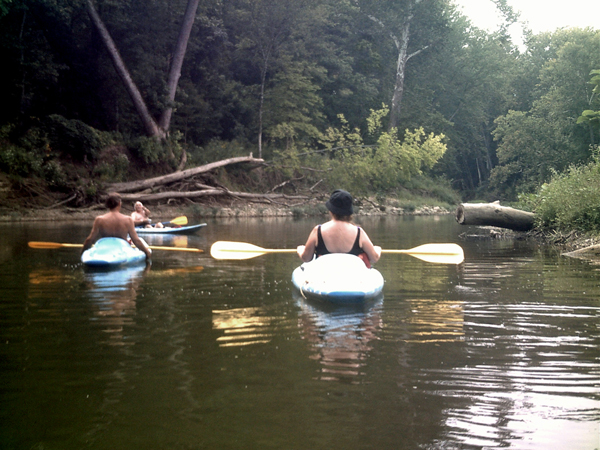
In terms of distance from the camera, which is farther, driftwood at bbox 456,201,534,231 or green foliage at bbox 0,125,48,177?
green foliage at bbox 0,125,48,177

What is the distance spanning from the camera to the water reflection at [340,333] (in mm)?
4254

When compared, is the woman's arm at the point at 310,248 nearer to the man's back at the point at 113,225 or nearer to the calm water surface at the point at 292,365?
the calm water surface at the point at 292,365

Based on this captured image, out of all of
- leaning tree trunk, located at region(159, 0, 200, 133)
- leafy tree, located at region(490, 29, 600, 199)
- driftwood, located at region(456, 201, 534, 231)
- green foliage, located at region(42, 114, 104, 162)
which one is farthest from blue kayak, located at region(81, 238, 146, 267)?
leafy tree, located at region(490, 29, 600, 199)

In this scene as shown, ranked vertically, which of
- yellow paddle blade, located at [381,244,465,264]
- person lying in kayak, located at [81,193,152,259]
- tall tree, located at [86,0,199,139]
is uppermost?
tall tree, located at [86,0,199,139]

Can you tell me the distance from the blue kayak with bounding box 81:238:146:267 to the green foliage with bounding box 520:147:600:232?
931 centimetres

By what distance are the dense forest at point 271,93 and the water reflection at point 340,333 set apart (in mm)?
11668

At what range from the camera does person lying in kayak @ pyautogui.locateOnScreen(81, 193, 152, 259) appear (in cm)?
934

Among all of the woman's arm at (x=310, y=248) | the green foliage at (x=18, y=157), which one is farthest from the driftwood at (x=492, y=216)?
the green foliage at (x=18, y=157)

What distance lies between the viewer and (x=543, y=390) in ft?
12.5

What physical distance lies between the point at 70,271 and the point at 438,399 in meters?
6.94

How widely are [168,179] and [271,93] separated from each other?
9914 mm

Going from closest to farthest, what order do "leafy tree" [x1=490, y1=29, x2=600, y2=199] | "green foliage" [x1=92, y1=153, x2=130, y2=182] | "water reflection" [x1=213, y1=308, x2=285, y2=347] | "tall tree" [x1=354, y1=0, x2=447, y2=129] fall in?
"water reflection" [x1=213, y1=308, x2=285, y2=347] < "green foliage" [x1=92, y1=153, x2=130, y2=182] < "leafy tree" [x1=490, y1=29, x2=600, y2=199] < "tall tree" [x1=354, y1=0, x2=447, y2=129]

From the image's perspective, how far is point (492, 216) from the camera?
14.3 m

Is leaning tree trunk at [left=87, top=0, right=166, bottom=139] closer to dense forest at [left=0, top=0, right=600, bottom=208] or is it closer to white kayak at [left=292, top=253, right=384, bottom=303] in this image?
dense forest at [left=0, top=0, right=600, bottom=208]
